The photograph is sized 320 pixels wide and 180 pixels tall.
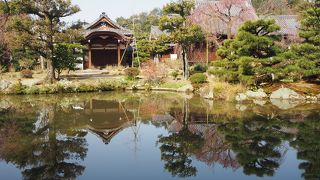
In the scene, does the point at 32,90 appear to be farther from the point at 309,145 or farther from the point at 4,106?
the point at 309,145

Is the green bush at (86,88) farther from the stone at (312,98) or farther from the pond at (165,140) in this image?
the stone at (312,98)

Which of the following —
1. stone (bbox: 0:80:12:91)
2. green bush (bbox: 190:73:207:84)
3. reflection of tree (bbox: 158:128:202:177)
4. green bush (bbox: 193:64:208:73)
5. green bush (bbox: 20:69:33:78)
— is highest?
green bush (bbox: 193:64:208:73)

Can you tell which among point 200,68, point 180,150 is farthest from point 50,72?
point 180,150

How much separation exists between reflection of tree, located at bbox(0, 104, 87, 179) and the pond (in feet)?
0.07

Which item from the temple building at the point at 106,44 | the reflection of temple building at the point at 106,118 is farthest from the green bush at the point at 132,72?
the reflection of temple building at the point at 106,118

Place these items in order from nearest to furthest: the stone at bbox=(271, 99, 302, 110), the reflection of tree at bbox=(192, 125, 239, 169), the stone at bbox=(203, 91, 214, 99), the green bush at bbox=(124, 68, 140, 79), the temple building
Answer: the reflection of tree at bbox=(192, 125, 239, 169) → the stone at bbox=(271, 99, 302, 110) → the stone at bbox=(203, 91, 214, 99) → the green bush at bbox=(124, 68, 140, 79) → the temple building

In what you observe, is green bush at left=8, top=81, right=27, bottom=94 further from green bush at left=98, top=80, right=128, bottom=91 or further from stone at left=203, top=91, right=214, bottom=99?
stone at left=203, top=91, right=214, bottom=99

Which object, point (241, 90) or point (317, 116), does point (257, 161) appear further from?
point (241, 90)

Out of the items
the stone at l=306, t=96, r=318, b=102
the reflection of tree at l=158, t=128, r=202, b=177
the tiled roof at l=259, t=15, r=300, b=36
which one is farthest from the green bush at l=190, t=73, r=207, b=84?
the tiled roof at l=259, t=15, r=300, b=36

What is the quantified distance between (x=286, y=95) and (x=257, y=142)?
31.9ft

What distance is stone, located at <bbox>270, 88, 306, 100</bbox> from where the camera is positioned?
1898 cm

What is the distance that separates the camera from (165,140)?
1105 centimetres

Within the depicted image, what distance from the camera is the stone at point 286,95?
747 inches

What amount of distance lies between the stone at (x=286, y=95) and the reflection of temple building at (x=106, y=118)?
8.36m
